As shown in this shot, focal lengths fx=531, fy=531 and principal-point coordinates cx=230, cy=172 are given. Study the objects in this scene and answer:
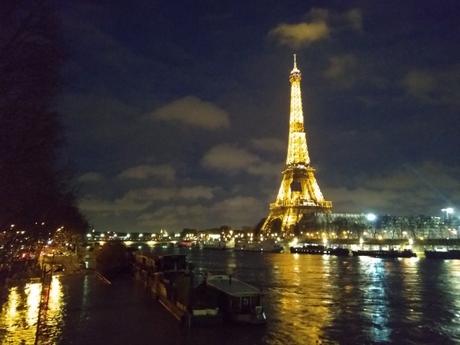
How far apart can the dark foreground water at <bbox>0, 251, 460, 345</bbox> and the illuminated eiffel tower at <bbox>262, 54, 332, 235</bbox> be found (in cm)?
9124

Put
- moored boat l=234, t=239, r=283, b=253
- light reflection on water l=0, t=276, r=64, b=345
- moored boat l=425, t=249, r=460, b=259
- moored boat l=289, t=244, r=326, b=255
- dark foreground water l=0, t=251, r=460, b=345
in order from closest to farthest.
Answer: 1. light reflection on water l=0, t=276, r=64, b=345
2. dark foreground water l=0, t=251, r=460, b=345
3. moored boat l=425, t=249, r=460, b=259
4. moored boat l=289, t=244, r=326, b=255
5. moored boat l=234, t=239, r=283, b=253

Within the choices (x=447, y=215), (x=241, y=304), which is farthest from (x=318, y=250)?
(x=241, y=304)

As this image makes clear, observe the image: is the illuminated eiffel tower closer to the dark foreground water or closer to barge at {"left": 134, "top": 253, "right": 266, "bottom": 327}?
the dark foreground water

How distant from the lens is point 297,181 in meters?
141

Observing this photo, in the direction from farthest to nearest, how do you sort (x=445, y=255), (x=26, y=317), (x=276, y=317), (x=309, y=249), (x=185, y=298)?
(x=309, y=249) < (x=445, y=255) < (x=276, y=317) < (x=26, y=317) < (x=185, y=298)

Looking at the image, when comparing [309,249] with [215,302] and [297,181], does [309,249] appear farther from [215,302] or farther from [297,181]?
[215,302]

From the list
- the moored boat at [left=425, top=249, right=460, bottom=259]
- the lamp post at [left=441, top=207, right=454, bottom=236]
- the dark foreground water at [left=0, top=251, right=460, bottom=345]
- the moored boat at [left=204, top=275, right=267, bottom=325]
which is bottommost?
the dark foreground water at [left=0, top=251, right=460, bottom=345]

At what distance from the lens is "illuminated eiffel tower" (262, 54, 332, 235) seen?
454ft

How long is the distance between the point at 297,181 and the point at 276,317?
111789 mm

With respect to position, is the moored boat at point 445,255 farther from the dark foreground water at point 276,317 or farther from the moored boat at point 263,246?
the dark foreground water at point 276,317

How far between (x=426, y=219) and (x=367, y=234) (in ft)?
52.3

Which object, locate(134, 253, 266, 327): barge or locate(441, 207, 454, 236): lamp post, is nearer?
locate(134, 253, 266, 327): barge

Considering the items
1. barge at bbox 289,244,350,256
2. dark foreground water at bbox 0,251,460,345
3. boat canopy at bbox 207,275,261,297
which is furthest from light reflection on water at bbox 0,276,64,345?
barge at bbox 289,244,350,256

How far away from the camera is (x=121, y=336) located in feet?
82.4
